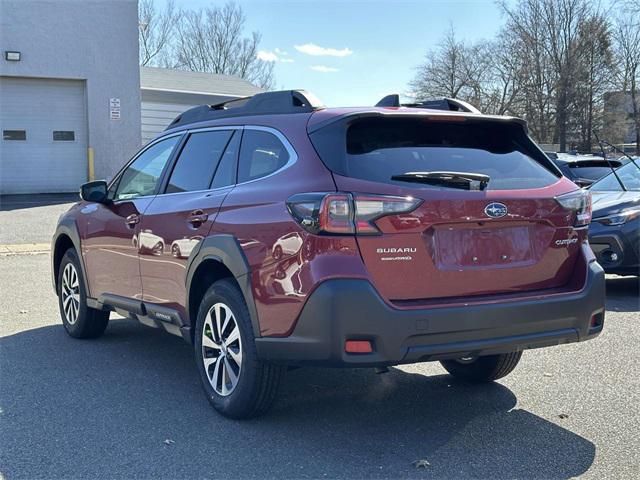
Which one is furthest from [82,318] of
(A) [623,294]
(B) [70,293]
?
(A) [623,294]

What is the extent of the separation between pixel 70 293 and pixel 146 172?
1696mm

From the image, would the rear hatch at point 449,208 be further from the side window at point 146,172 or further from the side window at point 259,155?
the side window at point 146,172

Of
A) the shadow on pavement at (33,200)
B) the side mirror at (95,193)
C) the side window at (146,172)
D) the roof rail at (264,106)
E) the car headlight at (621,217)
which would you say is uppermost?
the roof rail at (264,106)

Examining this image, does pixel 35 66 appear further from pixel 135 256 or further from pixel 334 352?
pixel 334 352

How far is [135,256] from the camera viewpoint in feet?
17.5

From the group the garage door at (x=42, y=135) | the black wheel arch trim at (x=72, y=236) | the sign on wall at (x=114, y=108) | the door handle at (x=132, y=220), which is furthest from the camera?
the sign on wall at (x=114, y=108)

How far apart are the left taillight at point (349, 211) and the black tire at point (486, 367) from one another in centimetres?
172

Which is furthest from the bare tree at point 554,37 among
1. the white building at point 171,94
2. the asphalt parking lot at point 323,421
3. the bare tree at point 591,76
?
the asphalt parking lot at point 323,421

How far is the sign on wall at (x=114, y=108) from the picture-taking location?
66.0 feet

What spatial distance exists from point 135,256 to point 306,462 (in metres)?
2.32

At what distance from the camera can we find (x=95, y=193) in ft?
19.3

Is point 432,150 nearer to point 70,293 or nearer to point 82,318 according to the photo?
point 82,318

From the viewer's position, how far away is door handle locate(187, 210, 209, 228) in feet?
14.7

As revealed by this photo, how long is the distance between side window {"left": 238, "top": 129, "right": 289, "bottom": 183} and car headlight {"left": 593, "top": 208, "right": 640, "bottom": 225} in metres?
5.27
